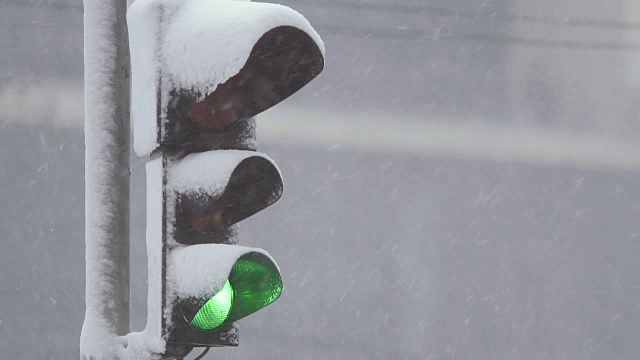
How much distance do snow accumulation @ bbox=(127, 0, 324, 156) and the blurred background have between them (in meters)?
6.27

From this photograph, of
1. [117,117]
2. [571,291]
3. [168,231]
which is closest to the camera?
[168,231]

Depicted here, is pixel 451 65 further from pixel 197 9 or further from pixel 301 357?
pixel 197 9

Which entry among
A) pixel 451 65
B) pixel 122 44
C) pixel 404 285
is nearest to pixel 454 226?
pixel 404 285

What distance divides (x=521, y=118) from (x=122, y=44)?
7.52 m

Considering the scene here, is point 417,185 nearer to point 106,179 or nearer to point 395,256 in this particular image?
point 395,256

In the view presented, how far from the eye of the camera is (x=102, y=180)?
86.9 inches

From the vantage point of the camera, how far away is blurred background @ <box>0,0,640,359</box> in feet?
27.5

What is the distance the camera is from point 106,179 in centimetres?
221

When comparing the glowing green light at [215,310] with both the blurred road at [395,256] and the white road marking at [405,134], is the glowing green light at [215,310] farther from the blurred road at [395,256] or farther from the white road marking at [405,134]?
the white road marking at [405,134]

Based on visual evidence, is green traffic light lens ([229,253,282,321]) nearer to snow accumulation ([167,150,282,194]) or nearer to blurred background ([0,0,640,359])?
snow accumulation ([167,150,282,194])

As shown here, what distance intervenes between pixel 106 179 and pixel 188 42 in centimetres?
33

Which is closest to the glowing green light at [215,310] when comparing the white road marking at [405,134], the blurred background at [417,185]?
the blurred background at [417,185]

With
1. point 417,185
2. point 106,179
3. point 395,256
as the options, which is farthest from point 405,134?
point 106,179

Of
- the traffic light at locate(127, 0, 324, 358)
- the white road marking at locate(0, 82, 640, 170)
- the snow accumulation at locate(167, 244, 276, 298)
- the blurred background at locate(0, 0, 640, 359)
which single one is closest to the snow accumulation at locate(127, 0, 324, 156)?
the traffic light at locate(127, 0, 324, 358)
